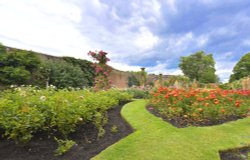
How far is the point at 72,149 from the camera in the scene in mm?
2416

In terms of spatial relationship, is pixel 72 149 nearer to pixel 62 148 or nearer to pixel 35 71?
pixel 62 148

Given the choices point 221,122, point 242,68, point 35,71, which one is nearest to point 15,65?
point 35,71

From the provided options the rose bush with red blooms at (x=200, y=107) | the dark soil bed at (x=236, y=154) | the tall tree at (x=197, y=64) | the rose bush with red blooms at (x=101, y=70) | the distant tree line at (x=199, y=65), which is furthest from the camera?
the tall tree at (x=197, y=64)

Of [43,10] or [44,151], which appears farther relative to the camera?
[43,10]

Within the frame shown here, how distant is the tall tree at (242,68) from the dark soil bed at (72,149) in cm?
2578

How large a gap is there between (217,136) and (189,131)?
0.44 metres

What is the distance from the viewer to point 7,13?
534 centimetres

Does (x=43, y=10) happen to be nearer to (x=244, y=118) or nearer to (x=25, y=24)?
(x=25, y=24)

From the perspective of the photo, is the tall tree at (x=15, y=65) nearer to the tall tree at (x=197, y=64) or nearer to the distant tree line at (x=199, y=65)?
the distant tree line at (x=199, y=65)

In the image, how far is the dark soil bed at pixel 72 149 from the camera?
2.23m

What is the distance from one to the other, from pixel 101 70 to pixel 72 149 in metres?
5.85

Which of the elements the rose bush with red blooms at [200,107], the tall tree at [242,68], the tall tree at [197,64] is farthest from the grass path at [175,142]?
the tall tree at [197,64]

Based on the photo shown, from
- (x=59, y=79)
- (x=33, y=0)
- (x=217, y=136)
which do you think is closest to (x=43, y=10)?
(x=33, y=0)

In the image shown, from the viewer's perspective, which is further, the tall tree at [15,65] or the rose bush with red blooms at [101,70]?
the rose bush with red blooms at [101,70]
